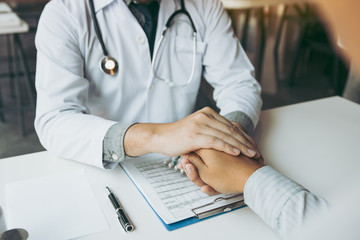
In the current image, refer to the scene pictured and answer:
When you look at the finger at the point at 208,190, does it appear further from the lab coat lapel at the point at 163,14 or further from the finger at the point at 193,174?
the lab coat lapel at the point at 163,14

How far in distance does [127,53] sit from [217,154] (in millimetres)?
517

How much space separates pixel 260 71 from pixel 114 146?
2.83 m

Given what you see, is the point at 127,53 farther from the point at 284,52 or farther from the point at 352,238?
the point at 284,52

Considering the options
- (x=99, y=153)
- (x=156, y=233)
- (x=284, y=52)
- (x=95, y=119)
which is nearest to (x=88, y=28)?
(x=95, y=119)

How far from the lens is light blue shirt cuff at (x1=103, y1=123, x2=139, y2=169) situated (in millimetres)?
812

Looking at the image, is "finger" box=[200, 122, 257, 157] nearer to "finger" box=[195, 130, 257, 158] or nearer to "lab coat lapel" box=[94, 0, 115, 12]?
"finger" box=[195, 130, 257, 158]

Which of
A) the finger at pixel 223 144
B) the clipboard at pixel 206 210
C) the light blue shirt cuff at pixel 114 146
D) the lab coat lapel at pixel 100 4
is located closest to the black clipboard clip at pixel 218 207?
the clipboard at pixel 206 210

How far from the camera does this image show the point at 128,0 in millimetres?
1091

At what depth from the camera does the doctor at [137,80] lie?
0.82 m

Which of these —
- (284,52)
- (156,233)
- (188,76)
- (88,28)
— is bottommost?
(284,52)

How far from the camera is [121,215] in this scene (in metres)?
0.65

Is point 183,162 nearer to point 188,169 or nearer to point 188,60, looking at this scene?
point 188,169

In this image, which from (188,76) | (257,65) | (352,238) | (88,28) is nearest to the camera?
(352,238)

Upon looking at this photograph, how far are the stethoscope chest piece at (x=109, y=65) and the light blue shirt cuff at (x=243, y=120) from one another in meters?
0.40
